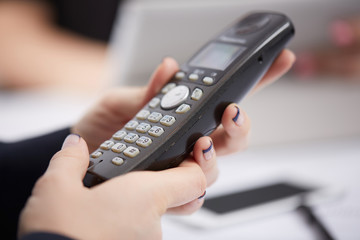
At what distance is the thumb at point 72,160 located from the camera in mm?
233

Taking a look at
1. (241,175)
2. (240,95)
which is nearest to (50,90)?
(241,175)

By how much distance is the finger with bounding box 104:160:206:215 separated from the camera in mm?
233

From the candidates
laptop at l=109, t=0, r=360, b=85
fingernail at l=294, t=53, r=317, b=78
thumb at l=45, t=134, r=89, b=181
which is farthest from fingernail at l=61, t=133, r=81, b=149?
fingernail at l=294, t=53, r=317, b=78

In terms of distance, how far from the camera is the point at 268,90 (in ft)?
2.15

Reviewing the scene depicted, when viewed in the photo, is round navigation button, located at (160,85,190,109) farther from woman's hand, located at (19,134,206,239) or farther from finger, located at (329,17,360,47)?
finger, located at (329,17,360,47)

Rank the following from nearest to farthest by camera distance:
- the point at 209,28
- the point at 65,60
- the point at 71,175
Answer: the point at 71,175
the point at 209,28
the point at 65,60

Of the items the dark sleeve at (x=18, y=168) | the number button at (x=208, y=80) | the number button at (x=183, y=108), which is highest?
the number button at (x=208, y=80)

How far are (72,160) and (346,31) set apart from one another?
58 cm

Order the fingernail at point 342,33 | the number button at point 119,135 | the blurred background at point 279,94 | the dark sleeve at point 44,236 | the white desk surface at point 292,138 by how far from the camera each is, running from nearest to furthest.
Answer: the dark sleeve at point 44,236 < the number button at point 119,135 < the white desk surface at point 292,138 < the blurred background at point 279,94 < the fingernail at point 342,33

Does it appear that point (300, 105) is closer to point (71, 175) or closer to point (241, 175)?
point (241, 175)

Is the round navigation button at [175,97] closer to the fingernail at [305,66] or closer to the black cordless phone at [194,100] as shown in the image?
the black cordless phone at [194,100]

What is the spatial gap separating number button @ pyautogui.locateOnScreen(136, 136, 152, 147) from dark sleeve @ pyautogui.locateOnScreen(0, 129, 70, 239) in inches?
3.0

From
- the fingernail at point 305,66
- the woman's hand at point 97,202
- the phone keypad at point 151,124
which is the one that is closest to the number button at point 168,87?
the phone keypad at point 151,124

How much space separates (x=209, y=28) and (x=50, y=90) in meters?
0.42
